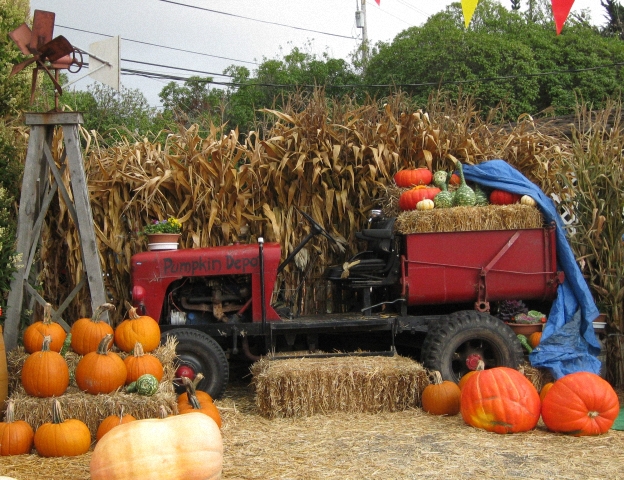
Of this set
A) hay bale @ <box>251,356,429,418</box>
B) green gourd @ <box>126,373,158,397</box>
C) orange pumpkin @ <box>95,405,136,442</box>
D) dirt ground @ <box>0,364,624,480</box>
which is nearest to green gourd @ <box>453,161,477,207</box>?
hay bale @ <box>251,356,429,418</box>

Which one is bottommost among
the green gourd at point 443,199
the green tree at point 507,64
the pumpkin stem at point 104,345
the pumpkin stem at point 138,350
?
the pumpkin stem at point 138,350

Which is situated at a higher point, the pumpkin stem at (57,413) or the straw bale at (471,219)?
the straw bale at (471,219)

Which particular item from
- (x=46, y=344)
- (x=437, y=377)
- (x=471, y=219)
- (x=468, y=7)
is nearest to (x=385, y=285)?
(x=471, y=219)

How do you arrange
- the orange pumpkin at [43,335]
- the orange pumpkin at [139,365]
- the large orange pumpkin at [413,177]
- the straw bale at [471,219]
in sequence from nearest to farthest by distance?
the orange pumpkin at [139,365], the orange pumpkin at [43,335], the straw bale at [471,219], the large orange pumpkin at [413,177]

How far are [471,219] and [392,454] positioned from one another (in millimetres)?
2713

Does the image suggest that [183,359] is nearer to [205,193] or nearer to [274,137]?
[205,193]

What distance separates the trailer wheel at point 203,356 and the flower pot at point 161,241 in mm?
877

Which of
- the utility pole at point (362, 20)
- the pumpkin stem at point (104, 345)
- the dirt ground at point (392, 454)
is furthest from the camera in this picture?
the utility pole at point (362, 20)

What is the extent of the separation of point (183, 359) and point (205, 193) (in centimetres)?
202

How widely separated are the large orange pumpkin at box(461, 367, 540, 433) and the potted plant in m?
3.18

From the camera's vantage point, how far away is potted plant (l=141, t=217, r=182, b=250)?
21.7ft

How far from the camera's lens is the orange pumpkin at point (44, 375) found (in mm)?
5020

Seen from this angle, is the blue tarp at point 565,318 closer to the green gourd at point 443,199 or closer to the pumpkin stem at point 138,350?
the green gourd at point 443,199

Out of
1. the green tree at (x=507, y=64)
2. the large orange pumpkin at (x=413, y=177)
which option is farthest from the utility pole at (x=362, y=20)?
the large orange pumpkin at (x=413, y=177)
